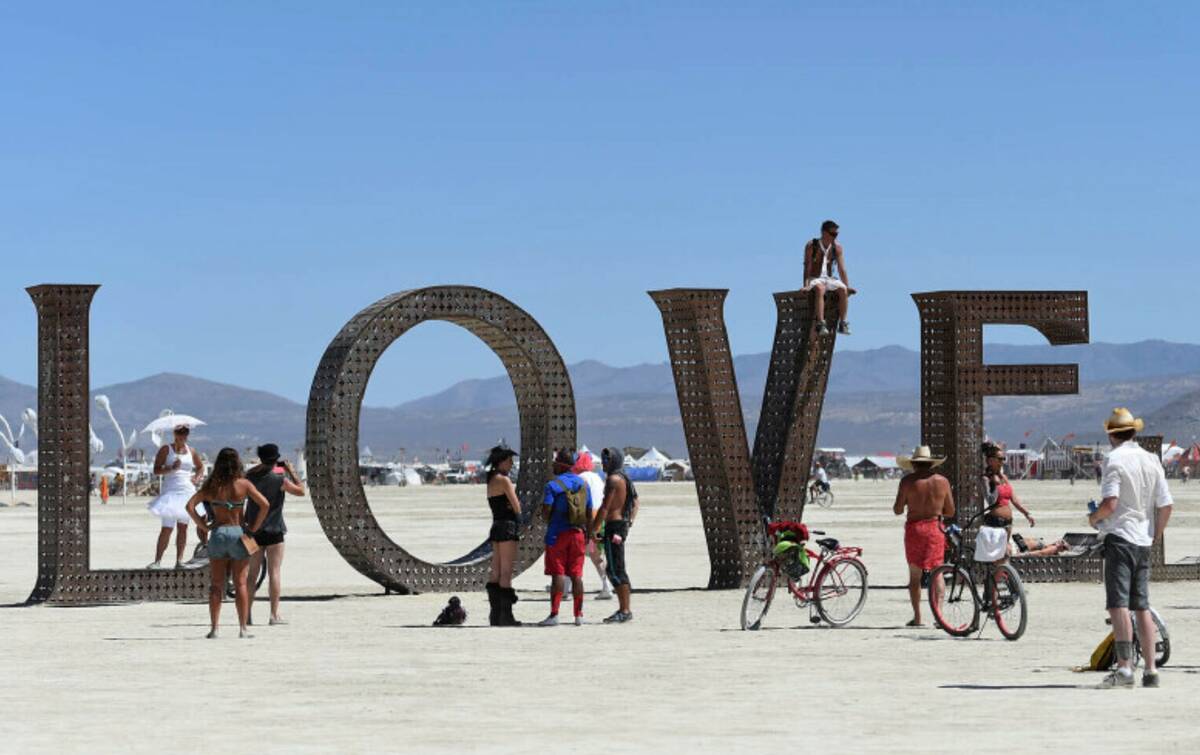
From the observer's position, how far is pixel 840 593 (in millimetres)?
17703

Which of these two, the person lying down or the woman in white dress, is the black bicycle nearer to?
the person lying down

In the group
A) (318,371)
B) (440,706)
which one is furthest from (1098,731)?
(318,371)

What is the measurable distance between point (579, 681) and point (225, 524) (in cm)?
425

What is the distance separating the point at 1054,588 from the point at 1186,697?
1002cm

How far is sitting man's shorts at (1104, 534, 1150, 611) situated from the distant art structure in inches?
369

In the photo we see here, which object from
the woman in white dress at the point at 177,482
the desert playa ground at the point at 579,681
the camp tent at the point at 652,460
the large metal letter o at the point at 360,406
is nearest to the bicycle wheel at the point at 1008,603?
→ the desert playa ground at the point at 579,681

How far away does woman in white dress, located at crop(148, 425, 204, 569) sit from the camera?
2100 centimetres

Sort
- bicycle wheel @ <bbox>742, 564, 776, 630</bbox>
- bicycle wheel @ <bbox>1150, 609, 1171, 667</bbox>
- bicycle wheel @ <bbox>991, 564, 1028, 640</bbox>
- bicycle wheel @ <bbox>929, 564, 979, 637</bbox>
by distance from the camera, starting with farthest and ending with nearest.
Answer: bicycle wheel @ <bbox>742, 564, 776, 630</bbox>
bicycle wheel @ <bbox>929, 564, 979, 637</bbox>
bicycle wheel @ <bbox>991, 564, 1028, 640</bbox>
bicycle wheel @ <bbox>1150, 609, 1171, 667</bbox>

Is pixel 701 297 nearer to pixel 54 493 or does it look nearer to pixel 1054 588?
pixel 1054 588

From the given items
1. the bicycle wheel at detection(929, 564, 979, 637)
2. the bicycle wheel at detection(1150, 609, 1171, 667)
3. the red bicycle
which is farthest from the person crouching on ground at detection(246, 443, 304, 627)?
the bicycle wheel at detection(1150, 609, 1171, 667)

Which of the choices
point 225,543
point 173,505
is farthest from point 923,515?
point 173,505

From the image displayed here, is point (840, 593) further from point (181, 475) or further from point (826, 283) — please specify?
point (181, 475)

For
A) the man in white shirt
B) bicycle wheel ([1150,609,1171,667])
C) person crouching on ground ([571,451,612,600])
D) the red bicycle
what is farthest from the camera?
person crouching on ground ([571,451,612,600])

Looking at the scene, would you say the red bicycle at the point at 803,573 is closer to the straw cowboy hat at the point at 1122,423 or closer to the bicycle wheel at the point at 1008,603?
the bicycle wheel at the point at 1008,603
